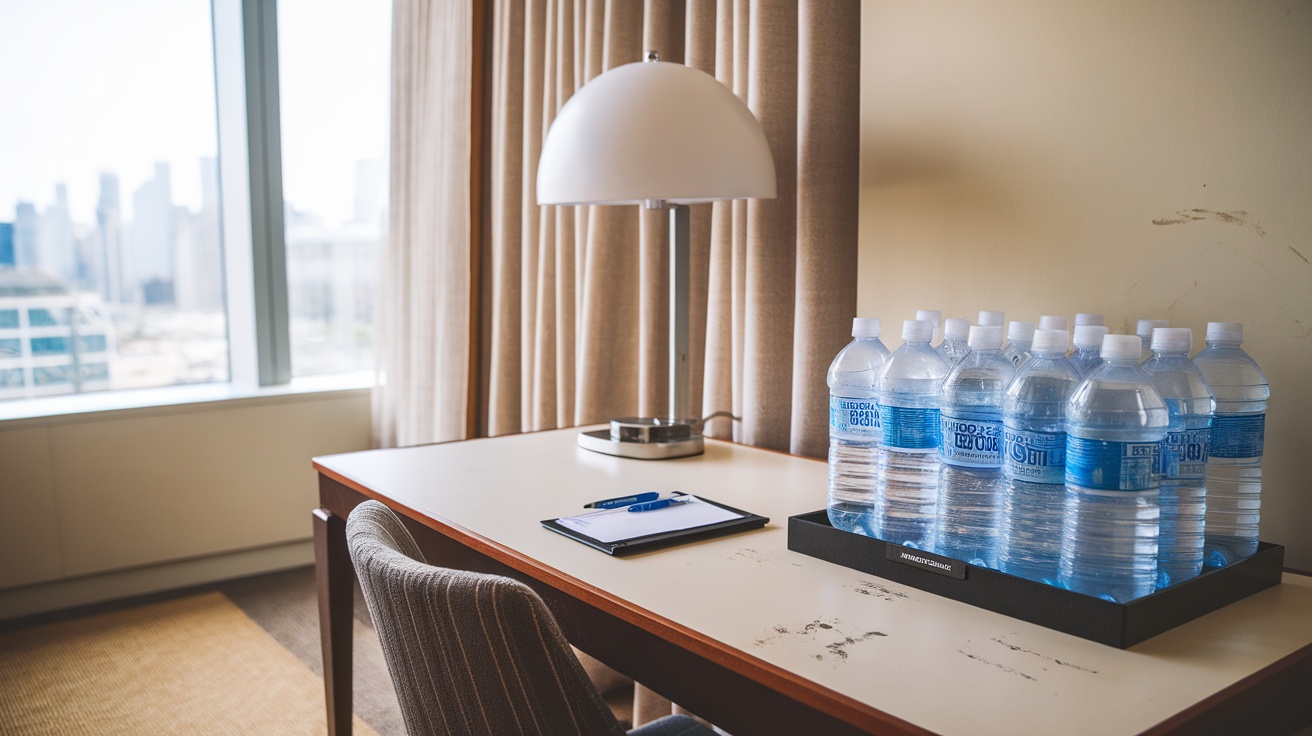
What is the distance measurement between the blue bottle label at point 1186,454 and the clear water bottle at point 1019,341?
0.69 ft

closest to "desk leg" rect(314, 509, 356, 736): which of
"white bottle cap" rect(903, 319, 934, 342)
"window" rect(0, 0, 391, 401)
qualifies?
"white bottle cap" rect(903, 319, 934, 342)

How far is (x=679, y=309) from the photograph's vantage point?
185 cm

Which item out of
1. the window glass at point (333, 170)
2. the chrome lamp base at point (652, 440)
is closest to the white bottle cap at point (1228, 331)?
the chrome lamp base at point (652, 440)

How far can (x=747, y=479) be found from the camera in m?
1.58

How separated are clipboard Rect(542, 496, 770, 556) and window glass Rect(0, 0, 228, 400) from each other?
2608mm

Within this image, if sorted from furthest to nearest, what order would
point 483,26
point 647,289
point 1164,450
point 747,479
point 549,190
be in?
point 483,26 < point 647,289 < point 549,190 < point 747,479 < point 1164,450

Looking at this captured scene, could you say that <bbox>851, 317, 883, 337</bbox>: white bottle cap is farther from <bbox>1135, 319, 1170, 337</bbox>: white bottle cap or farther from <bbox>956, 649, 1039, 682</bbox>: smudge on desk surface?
<bbox>956, 649, 1039, 682</bbox>: smudge on desk surface

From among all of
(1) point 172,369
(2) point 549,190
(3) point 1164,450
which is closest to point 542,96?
(2) point 549,190

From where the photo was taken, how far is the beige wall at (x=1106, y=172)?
1.15 meters

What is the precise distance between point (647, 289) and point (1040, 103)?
1024 millimetres

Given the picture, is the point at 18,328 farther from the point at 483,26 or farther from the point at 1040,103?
the point at 1040,103

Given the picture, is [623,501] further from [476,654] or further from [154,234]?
[154,234]

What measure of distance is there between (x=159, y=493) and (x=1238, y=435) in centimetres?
299

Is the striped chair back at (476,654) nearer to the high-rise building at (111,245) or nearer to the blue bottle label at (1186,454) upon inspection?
the blue bottle label at (1186,454)
